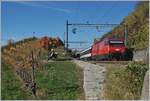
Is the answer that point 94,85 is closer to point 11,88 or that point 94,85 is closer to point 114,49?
point 11,88

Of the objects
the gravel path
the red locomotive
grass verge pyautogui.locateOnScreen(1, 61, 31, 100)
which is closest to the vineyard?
grass verge pyautogui.locateOnScreen(1, 61, 31, 100)

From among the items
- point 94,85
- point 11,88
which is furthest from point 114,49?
point 94,85

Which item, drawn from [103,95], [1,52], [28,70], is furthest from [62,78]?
[103,95]

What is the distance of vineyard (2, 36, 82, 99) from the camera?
1403 cm

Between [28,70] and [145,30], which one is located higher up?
[145,30]

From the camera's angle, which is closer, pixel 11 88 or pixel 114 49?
pixel 11 88

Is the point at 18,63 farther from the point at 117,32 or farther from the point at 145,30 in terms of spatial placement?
the point at 117,32

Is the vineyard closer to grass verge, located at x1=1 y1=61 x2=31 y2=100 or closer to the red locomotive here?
grass verge, located at x1=1 y1=61 x2=31 y2=100

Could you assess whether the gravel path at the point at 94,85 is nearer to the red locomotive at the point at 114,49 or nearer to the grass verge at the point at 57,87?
the grass verge at the point at 57,87

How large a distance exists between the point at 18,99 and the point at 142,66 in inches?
169

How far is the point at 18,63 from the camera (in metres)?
17.3

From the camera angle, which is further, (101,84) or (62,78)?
(62,78)

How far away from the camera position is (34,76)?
16.4 m

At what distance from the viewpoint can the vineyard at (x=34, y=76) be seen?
14031mm
